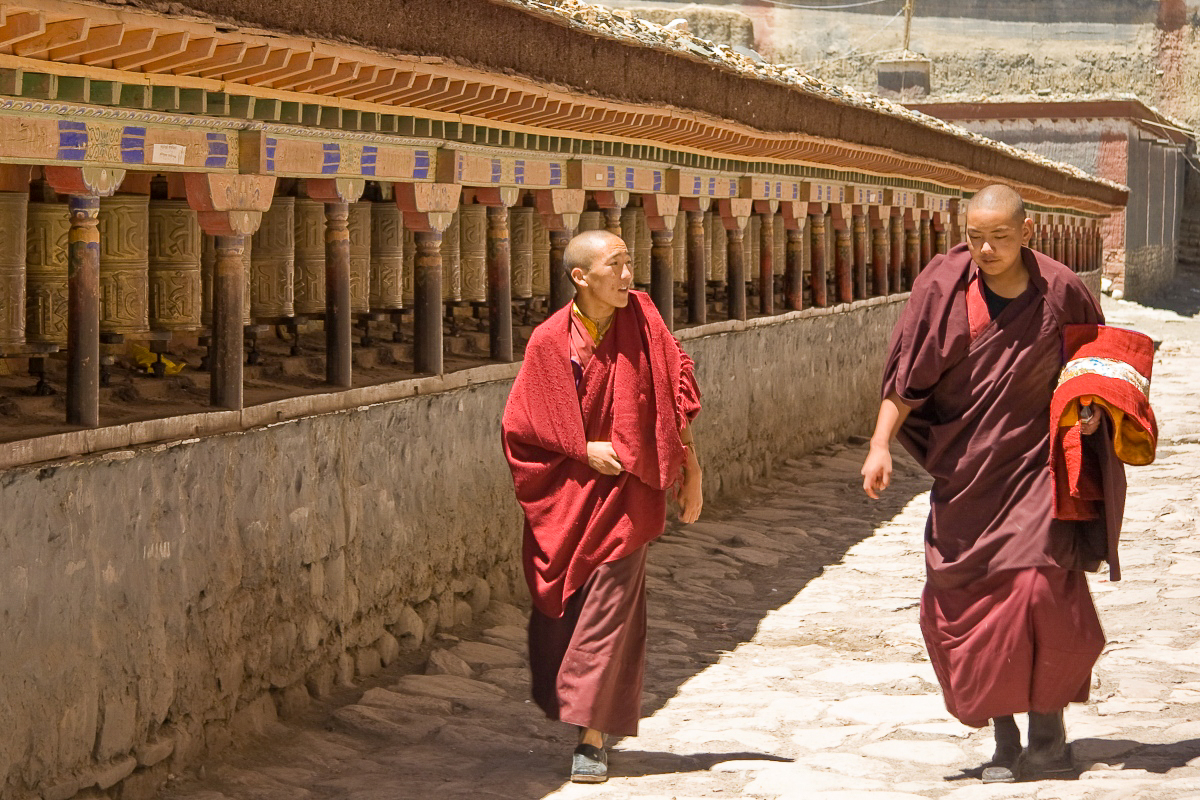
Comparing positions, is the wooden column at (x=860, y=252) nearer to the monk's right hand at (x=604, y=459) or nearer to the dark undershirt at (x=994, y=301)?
the dark undershirt at (x=994, y=301)

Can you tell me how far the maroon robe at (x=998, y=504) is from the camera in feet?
15.2

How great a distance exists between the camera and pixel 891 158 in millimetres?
13672

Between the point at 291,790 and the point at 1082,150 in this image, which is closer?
the point at 291,790

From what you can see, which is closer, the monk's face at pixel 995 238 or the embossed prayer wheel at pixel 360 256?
the monk's face at pixel 995 238

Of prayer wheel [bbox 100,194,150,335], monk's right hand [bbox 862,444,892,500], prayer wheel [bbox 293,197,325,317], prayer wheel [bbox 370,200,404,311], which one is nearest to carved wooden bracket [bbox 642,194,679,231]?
prayer wheel [bbox 370,200,404,311]

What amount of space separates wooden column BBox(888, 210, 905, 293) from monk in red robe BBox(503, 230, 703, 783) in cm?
1166

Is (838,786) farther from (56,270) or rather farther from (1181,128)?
(1181,128)

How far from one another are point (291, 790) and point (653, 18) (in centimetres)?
3038

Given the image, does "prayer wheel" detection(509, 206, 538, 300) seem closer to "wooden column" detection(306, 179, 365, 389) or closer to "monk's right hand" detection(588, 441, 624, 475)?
"wooden column" detection(306, 179, 365, 389)

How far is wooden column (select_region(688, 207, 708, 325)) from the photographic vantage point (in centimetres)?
1042

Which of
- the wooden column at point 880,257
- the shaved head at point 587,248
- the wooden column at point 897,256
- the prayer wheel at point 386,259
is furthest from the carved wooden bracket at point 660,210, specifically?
the wooden column at point 897,256

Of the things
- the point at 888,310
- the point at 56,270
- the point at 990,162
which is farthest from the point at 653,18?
the point at 56,270

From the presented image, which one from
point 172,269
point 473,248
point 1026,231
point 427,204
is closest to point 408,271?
point 473,248

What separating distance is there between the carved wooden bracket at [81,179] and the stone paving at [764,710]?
171 cm
